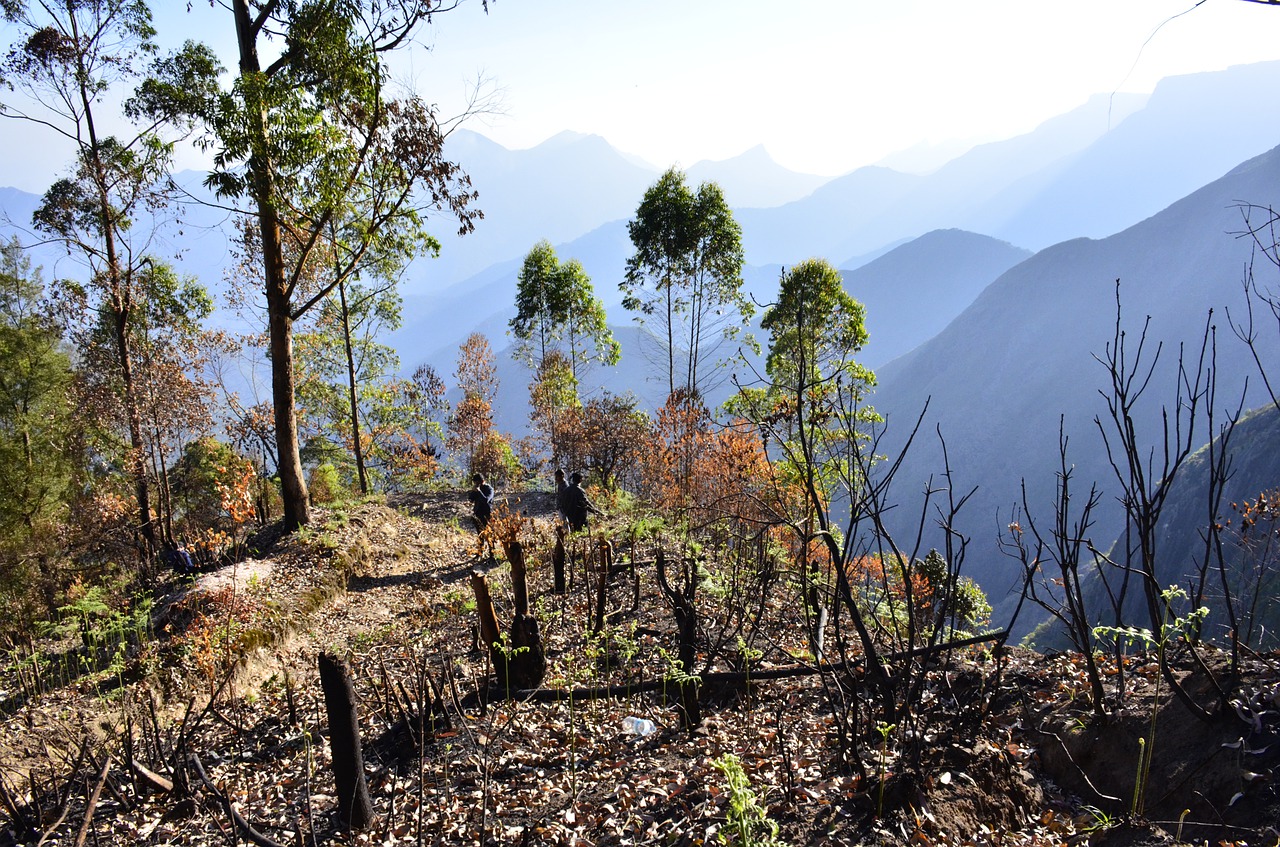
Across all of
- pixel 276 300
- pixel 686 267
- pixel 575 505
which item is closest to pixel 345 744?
pixel 575 505

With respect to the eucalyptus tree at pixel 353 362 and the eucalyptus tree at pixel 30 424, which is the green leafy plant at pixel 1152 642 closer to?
the eucalyptus tree at pixel 353 362

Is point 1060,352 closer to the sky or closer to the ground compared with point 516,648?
closer to the ground

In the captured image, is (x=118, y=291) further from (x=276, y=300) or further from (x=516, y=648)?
(x=516, y=648)

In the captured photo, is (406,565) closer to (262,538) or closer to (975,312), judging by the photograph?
(262,538)

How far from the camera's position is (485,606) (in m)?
6.03

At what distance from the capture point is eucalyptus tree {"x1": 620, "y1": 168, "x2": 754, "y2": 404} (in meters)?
20.1

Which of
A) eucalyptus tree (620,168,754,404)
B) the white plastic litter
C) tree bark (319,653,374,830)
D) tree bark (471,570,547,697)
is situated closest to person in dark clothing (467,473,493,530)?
tree bark (471,570,547,697)

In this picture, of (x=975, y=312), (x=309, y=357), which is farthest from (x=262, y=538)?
(x=975, y=312)

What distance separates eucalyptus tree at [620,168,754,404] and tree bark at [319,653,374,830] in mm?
15488

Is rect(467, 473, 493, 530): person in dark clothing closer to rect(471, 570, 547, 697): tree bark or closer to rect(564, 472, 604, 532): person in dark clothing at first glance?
rect(564, 472, 604, 532): person in dark clothing

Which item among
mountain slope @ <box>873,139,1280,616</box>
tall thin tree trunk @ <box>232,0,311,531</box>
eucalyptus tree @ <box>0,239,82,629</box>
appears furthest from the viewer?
mountain slope @ <box>873,139,1280,616</box>

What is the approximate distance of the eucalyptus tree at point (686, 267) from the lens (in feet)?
65.8

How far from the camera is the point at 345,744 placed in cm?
391

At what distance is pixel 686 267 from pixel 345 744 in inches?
743
